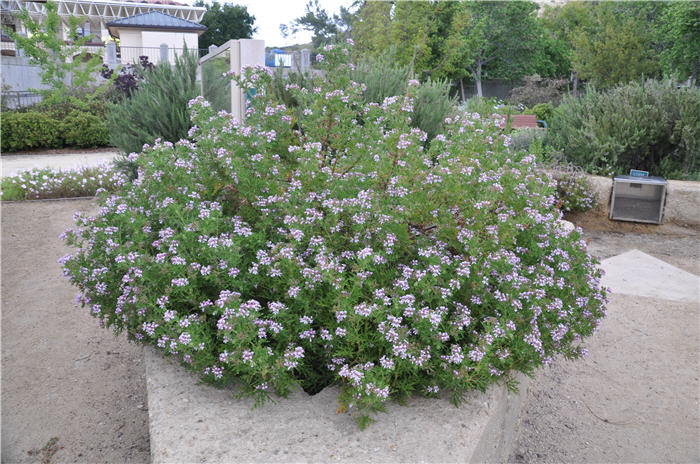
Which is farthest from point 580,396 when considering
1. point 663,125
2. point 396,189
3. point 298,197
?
point 663,125

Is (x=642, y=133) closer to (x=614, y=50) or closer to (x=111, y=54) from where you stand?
(x=111, y=54)

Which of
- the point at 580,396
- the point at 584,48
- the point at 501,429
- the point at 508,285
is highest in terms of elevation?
the point at 584,48

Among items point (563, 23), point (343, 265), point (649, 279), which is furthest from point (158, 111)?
point (563, 23)

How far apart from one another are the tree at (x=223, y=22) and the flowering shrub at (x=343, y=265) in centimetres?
5221

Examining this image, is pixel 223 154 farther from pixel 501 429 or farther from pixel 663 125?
pixel 663 125

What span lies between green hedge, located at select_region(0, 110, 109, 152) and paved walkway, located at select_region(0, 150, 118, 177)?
61 cm

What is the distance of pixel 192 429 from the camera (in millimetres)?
1932

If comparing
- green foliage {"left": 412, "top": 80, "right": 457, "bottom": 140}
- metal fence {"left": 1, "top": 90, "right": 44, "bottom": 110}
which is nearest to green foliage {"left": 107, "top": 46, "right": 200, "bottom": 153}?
green foliage {"left": 412, "top": 80, "right": 457, "bottom": 140}

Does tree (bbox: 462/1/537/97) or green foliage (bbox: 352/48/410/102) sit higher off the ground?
tree (bbox: 462/1/537/97)

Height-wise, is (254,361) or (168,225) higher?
(168,225)

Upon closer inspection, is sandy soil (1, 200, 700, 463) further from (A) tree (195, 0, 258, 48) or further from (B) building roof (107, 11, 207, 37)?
(A) tree (195, 0, 258, 48)

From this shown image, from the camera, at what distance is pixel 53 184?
26.7 ft

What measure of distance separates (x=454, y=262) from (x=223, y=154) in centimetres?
126

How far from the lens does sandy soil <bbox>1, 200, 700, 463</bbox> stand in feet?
8.58
